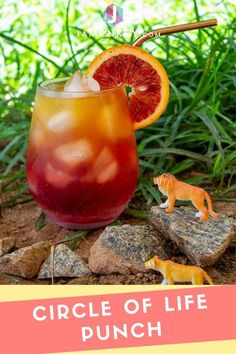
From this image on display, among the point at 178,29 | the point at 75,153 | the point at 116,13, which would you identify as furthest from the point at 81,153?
the point at 116,13

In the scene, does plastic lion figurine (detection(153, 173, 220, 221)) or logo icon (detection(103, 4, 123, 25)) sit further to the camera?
logo icon (detection(103, 4, 123, 25))

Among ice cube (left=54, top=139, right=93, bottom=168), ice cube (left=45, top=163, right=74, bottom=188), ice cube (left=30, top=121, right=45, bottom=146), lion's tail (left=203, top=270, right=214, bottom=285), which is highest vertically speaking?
→ ice cube (left=30, top=121, right=45, bottom=146)

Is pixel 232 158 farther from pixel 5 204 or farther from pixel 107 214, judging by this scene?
pixel 5 204

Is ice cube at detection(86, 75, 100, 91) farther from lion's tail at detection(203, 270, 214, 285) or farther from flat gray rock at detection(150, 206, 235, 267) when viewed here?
lion's tail at detection(203, 270, 214, 285)

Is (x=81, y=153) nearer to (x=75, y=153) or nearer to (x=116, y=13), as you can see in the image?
(x=75, y=153)

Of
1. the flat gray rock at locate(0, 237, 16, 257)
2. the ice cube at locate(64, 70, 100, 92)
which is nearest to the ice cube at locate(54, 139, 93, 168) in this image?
the ice cube at locate(64, 70, 100, 92)

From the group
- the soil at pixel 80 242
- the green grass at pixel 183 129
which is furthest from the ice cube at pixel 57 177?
the green grass at pixel 183 129

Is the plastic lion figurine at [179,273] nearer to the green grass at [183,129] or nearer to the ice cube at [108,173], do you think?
the ice cube at [108,173]
